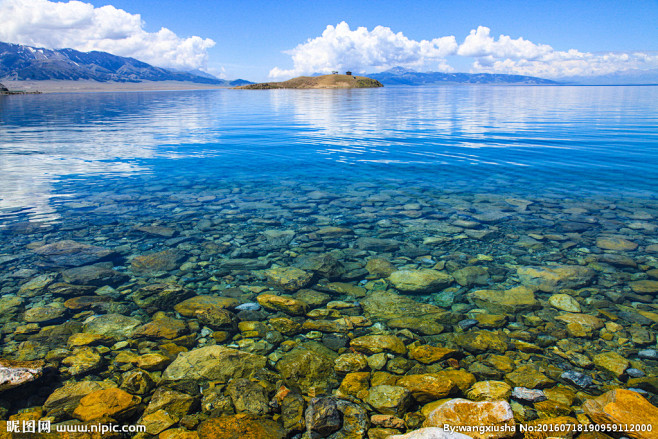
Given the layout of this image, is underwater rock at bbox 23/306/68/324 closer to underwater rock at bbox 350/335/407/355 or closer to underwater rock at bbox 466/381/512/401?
underwater rock at bbox 350/335/407/355

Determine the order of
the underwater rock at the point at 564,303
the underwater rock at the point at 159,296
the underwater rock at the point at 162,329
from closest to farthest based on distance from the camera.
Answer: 1. the underwater rock at the point at 162,329
2. the underwater rock at the point at 564,303
3. the underwater rock at the point at 159,296

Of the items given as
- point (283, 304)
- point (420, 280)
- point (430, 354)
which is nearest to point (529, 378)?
point (430, 354)

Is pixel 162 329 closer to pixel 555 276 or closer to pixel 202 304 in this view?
pixel 202 304

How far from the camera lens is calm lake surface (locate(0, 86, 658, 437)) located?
6102 millimetres

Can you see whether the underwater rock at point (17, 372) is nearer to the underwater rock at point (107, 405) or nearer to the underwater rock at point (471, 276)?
the underwater rock at point (107, 405)

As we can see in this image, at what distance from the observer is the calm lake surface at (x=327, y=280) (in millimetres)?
6102

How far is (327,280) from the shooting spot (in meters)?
9.42

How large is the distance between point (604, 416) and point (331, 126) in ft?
133

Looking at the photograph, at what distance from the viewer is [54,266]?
32.2 ft

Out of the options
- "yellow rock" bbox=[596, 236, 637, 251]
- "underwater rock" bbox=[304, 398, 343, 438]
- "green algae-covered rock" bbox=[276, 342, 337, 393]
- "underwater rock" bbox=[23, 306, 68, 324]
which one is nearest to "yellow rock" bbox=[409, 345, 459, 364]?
"green algae-covered rock" bbox=[276, 342, 337, 393]

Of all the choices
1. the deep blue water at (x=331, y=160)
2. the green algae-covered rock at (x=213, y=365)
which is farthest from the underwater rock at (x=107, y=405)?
the deep blue water at (x=331, y=160)

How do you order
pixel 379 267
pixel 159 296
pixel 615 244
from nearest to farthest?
pixel 159 296
pixel 379 267
pixel 615 244

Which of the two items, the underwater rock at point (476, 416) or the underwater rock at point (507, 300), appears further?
the underwater rock at point (507, 300)

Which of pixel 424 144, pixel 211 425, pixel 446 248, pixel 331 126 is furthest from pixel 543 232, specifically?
pixel 331 126
